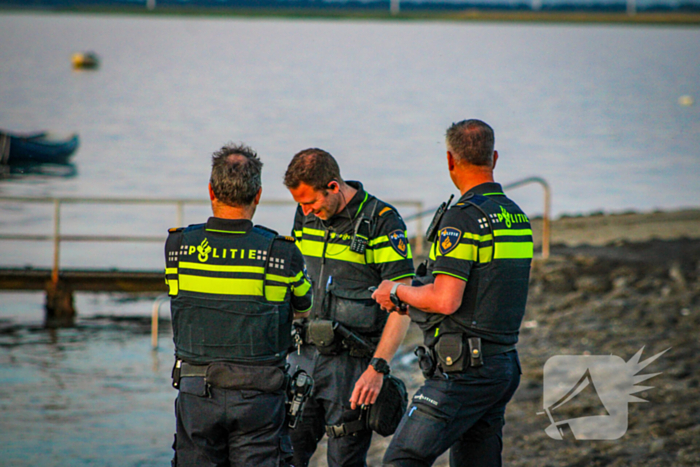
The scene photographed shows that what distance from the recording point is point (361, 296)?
3961 millimetres

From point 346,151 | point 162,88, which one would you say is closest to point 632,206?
point 346,151

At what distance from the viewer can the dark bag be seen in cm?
390

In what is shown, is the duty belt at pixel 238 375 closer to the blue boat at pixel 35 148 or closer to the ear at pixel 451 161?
the ear at pixel 451 161

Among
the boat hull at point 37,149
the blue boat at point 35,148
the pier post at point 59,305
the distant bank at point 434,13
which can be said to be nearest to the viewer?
the pier post at point 59,305

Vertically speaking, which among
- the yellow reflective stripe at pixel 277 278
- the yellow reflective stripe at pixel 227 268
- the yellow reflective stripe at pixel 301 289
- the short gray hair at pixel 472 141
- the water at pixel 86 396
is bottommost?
the water at pixel 86 396

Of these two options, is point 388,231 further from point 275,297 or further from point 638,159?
point 638,159

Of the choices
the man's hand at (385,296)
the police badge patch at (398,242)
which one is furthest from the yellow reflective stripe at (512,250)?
the police badge patch at (398,242)

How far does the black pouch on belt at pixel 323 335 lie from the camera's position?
152 inches

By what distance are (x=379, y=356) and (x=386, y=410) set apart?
11.7 inches

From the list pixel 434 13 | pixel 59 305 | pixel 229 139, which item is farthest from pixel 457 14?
pixel 59 305

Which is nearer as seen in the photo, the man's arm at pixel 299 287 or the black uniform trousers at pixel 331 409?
the man's arm at pixel 299 287

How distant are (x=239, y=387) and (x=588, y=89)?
72641 millimetres

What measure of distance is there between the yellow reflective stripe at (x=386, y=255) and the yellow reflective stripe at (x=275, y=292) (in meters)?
0.76

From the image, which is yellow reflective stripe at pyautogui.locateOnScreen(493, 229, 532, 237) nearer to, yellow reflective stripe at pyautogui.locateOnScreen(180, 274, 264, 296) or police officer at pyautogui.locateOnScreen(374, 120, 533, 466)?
police officer at pyautogui.locateOnScreen(374, 120, 533, 466)
